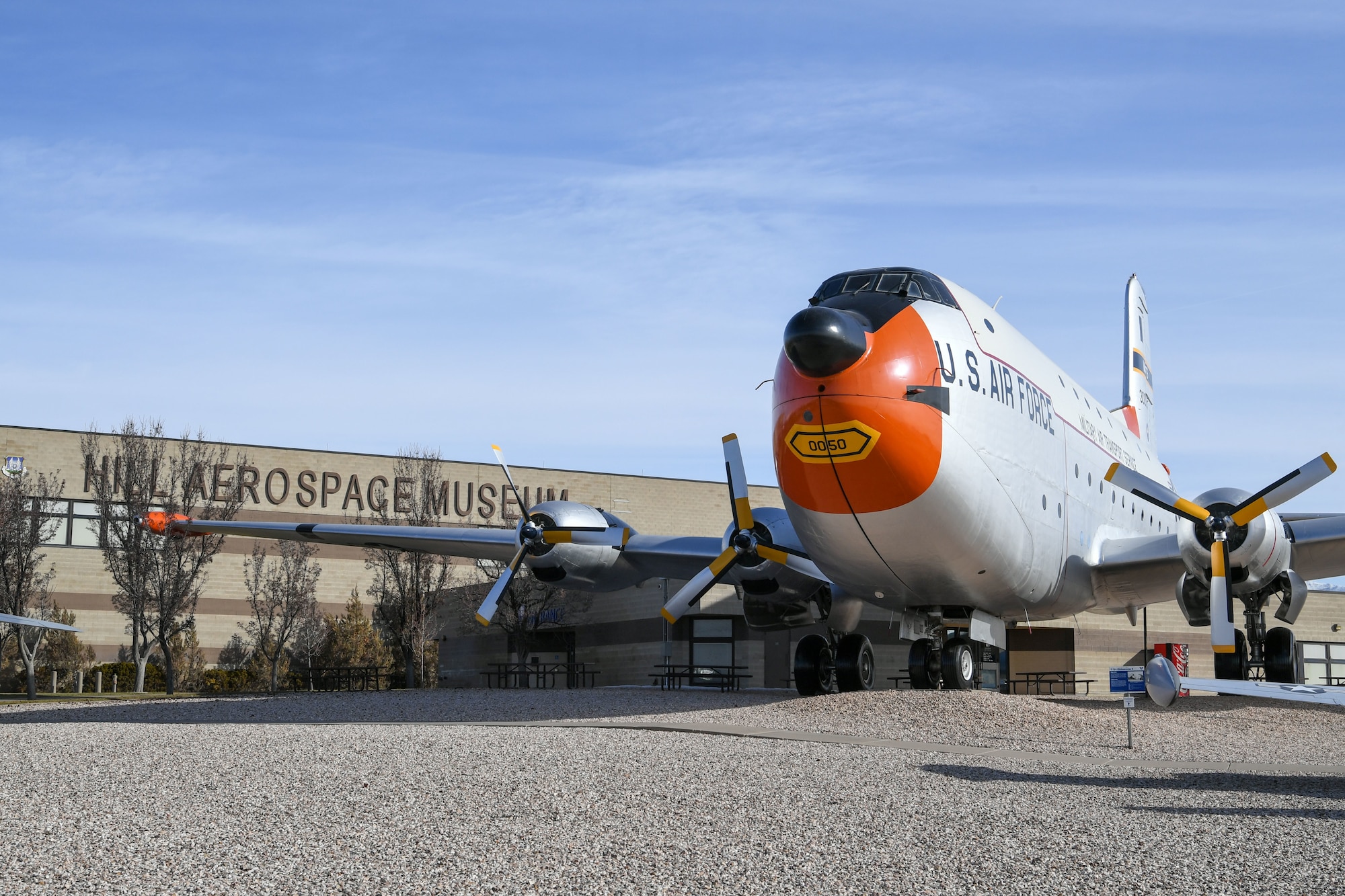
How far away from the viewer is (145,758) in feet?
42.0

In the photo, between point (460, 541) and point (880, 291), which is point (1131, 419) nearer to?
point (880, 291)

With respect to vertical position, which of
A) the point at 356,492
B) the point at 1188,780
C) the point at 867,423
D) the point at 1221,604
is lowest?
the point at 1188,780

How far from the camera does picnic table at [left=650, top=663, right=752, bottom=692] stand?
111ft

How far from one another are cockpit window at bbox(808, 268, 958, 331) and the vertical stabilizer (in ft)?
50.3

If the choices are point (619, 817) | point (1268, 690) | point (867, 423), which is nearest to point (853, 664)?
point (867, 423)

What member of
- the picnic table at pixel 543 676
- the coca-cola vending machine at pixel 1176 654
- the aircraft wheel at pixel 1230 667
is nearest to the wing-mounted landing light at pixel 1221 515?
the aircraft wheel at pixel 1230 667

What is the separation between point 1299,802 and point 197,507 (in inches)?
1758

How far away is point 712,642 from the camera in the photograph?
38.4m

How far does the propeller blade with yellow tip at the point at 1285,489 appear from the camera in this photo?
1928 cm

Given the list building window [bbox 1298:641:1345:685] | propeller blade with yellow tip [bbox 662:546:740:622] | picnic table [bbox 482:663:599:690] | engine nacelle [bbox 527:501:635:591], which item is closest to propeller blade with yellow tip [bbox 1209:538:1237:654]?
propeller blade with yellow tip [bbox 662:546:740:622]

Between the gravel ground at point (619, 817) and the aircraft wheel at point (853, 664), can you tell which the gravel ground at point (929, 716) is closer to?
the gravel ground at point (619, 817)

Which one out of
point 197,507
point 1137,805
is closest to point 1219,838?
point 1137,805

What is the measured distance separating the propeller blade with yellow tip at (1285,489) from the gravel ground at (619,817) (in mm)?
4895

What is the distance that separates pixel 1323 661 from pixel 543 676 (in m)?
27.9
